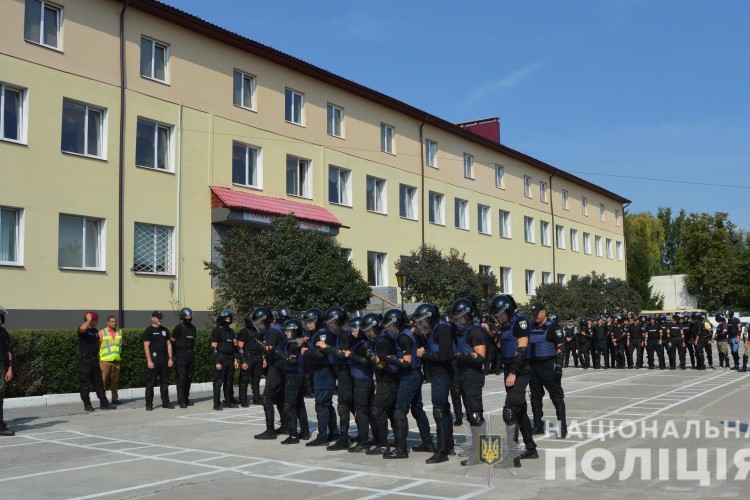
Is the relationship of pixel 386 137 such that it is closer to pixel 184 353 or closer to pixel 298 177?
pixel 298 177

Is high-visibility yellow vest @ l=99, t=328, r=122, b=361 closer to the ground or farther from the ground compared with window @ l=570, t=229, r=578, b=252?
closer to the ground

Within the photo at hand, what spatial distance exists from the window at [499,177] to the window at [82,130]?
26619 mm

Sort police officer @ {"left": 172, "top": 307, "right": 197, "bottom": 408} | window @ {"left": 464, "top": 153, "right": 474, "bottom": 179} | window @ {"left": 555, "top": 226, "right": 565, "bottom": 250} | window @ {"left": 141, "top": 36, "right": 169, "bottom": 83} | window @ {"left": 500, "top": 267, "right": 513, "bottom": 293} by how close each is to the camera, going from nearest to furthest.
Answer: police officer @ {"left": 172, "top": 307, "right": 197, "bottom": 408} → window @ {"left": 141, "top": 36, "right": 169, "bottom": 83} → window @ {"left": 464, "top": 153, "right": 474, "bottom": 179} → window @ {"left": 500, "top": 267, "right": 513, "bottom": 293} → window @ {"left": 555, "top": 226, "right": 565, "bottom": 250}

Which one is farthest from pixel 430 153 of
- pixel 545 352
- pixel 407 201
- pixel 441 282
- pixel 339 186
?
pixel 545 352

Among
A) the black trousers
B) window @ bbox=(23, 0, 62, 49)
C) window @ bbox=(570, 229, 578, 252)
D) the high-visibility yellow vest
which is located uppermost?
window @ bbox=(23, 0, 62, 49)

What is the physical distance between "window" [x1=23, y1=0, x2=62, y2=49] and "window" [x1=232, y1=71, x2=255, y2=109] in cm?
668

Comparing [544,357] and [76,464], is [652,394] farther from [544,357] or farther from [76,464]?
[76,464]

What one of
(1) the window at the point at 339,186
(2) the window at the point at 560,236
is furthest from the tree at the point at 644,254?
(1) the window at the point at 339,186

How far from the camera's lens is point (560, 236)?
51.9 meters

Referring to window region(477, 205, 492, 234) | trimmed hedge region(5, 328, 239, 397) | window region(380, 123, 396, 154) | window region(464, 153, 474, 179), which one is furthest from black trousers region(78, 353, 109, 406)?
window region(477, 205, 492, 234)

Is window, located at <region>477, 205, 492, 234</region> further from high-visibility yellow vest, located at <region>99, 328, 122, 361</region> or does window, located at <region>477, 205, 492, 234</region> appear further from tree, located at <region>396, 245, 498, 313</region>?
high-visibility yellow vest, located at <region>99, 328, 122, 361</region>

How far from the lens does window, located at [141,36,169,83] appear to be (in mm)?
23156

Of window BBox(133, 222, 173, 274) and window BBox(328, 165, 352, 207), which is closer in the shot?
window BBox(133, 222, 173, 274)

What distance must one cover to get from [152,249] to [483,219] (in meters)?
23.4
